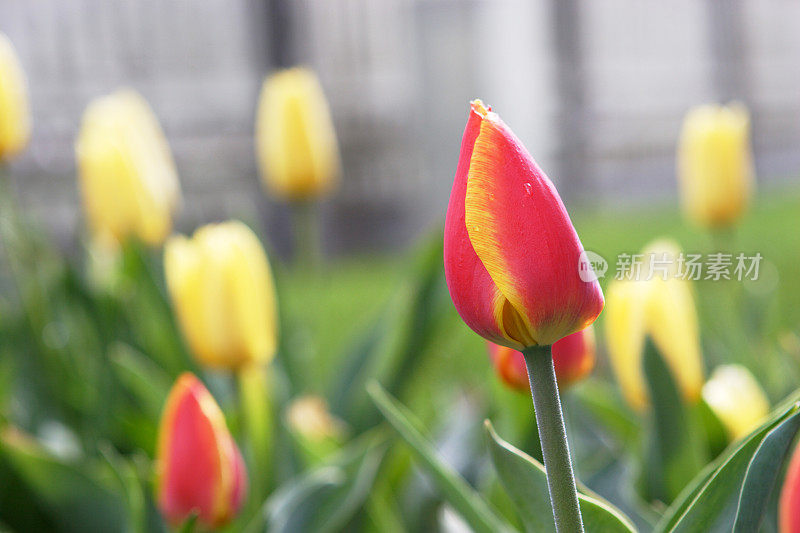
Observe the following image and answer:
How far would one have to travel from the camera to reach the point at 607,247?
423cm

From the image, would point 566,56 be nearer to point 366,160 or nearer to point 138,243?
point 366,160

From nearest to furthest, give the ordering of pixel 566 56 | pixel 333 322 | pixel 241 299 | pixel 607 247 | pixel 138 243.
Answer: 1. pixel 241 299
2. pixel 138 243
3. pixel 333 322
4. pixel 607 247
5. pixel 566 56

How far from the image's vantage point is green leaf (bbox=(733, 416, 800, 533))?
448mm

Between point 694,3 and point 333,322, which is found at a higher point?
point 694,3

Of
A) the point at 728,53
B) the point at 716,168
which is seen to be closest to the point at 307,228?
the point at 716,168

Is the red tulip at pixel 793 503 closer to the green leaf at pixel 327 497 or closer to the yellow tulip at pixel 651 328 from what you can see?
the yellow tulip at pixel 651 328

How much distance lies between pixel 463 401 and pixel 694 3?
25.1 feet

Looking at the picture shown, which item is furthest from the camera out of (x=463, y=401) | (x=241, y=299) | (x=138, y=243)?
(x=138, y=243)

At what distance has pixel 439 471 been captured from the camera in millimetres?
591

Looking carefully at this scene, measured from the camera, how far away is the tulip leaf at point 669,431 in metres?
0.72

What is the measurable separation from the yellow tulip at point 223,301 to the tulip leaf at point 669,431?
0.42m

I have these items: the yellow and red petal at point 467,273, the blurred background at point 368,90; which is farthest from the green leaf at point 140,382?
the blurred background at point 368,90

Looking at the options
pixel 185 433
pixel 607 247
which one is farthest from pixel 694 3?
pixel 185 433

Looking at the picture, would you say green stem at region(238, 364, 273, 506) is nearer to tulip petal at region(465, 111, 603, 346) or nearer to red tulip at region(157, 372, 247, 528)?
red tulip at region(157, 372, 247, 528)
